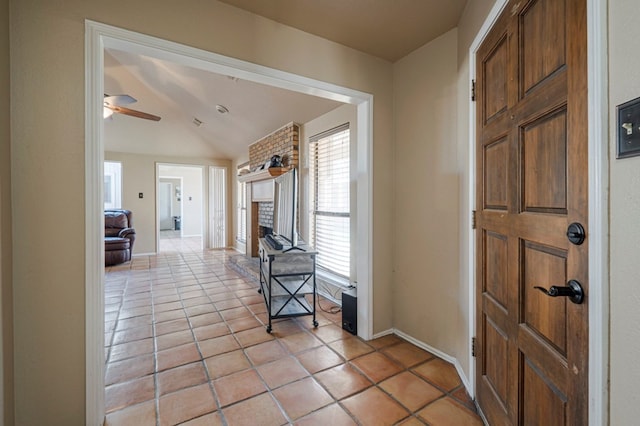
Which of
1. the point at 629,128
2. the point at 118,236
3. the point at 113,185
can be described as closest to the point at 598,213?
the point at 629,128

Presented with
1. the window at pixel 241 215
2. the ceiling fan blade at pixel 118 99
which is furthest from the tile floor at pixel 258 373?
the window at pixel 241 215

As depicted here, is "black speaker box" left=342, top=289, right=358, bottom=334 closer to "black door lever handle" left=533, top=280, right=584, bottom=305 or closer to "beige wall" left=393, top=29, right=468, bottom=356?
"beige wall" left=393, top=29, right=468, bottom=356

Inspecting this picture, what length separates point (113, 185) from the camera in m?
6.70

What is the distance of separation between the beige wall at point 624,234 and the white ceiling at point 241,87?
1.47m

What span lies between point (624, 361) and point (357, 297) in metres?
1.99

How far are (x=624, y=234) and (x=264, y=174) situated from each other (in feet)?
14.7

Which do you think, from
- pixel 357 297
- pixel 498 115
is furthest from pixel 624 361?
pixel 357 297

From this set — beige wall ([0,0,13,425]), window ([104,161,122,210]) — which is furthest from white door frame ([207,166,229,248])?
beige wall ([0,0,13,425])

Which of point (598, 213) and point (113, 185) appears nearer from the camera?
point (598, 213)

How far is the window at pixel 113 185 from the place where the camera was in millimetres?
6570

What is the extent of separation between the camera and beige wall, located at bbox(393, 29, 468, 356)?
2.09 m

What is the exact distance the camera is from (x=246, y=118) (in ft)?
15.4

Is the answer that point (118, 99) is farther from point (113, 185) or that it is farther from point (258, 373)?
point (113, 185)

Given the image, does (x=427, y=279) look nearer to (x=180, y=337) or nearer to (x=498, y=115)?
(x=498, y=115)
